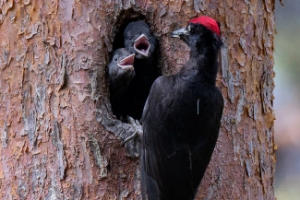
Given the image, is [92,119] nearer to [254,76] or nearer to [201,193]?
[201,193]

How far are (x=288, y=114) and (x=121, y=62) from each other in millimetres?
2214

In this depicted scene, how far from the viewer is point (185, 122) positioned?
2.97m

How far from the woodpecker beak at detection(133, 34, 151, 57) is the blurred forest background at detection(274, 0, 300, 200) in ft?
6.22

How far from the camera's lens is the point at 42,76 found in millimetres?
3004

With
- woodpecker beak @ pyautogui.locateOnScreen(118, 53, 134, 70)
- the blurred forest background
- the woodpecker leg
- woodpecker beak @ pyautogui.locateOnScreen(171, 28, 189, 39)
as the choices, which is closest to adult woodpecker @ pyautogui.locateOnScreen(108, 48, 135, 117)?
woodpecker beak @ pyautogui.locateOnScreen(118, 53, 134, 70)

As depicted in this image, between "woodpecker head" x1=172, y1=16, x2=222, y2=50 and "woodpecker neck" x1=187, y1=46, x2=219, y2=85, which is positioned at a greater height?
"woodpecker head" x1=172, y1=16, x2=222, y2=50

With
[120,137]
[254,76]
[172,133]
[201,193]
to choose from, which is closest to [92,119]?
[120,137]

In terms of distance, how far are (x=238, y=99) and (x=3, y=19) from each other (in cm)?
109

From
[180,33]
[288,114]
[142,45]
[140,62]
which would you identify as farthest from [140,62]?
[288,114]

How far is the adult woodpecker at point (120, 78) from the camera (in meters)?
3.10

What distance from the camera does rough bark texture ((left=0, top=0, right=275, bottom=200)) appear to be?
2963mm

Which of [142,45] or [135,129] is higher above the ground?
[142,45]

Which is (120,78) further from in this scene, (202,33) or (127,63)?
(202,33)

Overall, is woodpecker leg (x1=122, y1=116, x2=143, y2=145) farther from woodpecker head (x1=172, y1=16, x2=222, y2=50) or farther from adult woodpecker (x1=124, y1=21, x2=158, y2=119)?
woodpecker head (x1=172, y1=16, x2=222, y2=50)
